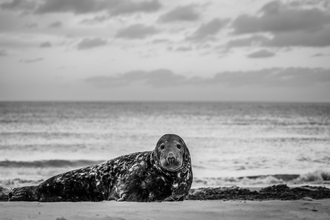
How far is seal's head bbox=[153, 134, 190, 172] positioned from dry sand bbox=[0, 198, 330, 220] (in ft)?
3.01

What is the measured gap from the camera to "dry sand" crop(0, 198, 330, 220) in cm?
509

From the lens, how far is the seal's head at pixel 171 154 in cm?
686

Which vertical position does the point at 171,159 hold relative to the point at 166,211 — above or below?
above

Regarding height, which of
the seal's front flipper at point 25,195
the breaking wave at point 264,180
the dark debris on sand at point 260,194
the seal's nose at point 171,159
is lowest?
the breaking wave at point 264,180

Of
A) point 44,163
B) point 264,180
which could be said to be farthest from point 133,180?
point 44,163

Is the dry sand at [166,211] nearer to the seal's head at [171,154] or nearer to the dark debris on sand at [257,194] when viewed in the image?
the seal's head at [171,154]

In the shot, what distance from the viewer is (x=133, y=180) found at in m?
7.19

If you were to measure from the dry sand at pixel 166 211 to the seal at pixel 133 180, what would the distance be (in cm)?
100

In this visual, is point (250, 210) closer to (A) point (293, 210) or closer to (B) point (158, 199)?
(A) point (293, 210)

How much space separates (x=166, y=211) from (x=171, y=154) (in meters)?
1.54

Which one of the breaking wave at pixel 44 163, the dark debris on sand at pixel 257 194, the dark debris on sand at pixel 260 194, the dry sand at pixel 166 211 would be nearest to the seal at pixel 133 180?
the dry sand at pixel 166 211

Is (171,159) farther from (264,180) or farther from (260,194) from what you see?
(264,180)

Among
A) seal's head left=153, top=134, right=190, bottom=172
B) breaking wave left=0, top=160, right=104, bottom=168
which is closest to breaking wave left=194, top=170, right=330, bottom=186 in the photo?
breaking wave left=0, top=160, right=104, bottom=168

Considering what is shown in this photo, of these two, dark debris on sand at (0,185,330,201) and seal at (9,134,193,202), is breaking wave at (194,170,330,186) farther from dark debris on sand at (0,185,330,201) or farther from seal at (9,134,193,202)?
seal at (9,134,193,202)
